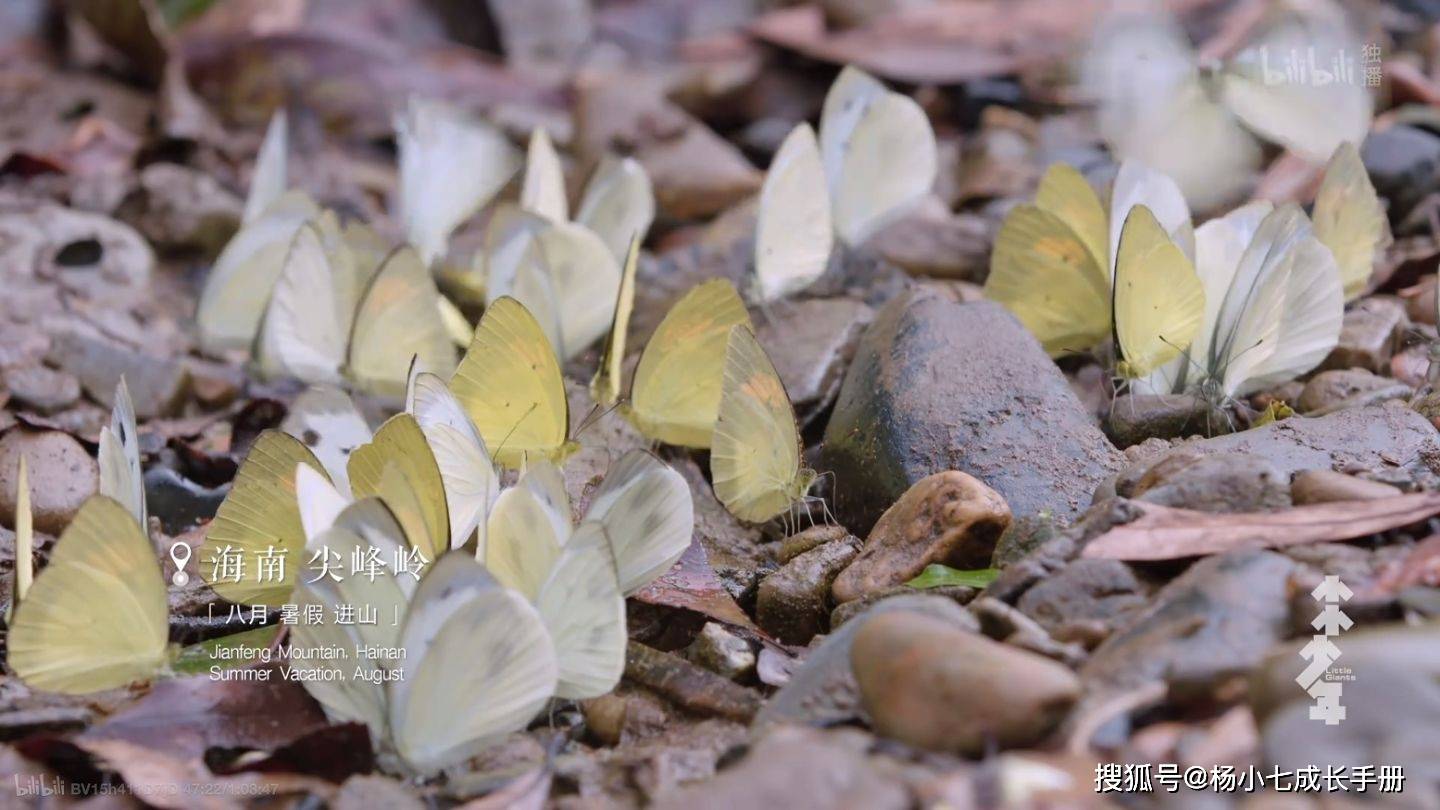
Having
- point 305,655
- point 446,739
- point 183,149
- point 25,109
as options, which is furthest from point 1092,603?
point 25,109

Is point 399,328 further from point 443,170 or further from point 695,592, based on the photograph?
point 695,592

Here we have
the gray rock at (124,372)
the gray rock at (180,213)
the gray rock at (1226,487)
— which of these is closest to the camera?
the gray rock at (1226,487)

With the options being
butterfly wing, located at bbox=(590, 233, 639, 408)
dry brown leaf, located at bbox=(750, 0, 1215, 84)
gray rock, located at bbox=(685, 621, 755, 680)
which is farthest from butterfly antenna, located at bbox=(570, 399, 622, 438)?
dry brown leaf, located at bbox=(750, 0, 1215, 84)

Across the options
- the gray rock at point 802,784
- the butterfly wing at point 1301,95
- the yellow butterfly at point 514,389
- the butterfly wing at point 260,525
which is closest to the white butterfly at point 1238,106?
the butterfly wing at point 1301,95

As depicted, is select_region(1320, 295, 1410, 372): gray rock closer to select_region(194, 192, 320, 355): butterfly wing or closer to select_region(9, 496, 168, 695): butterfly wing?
select_region(9, 496, 168, 695): butterfly wing

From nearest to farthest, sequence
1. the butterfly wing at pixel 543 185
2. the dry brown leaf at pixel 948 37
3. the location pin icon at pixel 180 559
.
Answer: the location pin icon at pixel 180 559, the butterfly wing at pixel 543 185, the dry brown leaf at pixel 948 37

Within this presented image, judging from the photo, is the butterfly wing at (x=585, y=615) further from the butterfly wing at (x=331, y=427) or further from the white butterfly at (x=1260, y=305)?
the white butterfly at (x=1260, y=305)

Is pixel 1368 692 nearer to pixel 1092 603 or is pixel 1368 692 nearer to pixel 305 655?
pixel 1092 603
